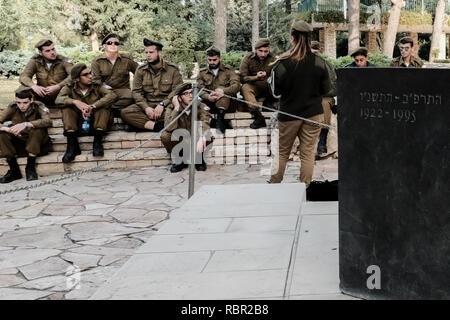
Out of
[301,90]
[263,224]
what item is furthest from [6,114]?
[263,224]

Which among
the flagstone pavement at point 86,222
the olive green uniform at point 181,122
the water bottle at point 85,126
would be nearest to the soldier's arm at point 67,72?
the water bottle at point 85,126

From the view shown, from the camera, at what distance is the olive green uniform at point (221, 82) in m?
10.3

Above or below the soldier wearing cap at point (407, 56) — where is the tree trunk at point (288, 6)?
above

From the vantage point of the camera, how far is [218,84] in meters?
10.5

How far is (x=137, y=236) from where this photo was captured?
5.98m

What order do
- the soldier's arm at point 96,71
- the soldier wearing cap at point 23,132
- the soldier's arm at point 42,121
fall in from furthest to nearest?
the soldier's arm at point 96,71, the soldier's arm at point 42,121, the soldier wearing cap at point 23,132

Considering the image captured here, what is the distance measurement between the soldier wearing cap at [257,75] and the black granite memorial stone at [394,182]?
7363 mm

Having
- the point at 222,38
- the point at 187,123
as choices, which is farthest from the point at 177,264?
the point at 222,38

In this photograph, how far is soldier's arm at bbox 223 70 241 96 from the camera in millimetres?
10344

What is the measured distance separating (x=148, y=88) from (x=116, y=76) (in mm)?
736

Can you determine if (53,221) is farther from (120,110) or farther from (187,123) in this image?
(120,110)

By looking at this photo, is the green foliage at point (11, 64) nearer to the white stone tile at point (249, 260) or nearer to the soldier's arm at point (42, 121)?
the soldier's arm at point (42, 121)

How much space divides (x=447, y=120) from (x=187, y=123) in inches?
275

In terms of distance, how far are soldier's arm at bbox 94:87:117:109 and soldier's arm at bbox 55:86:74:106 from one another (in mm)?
406
